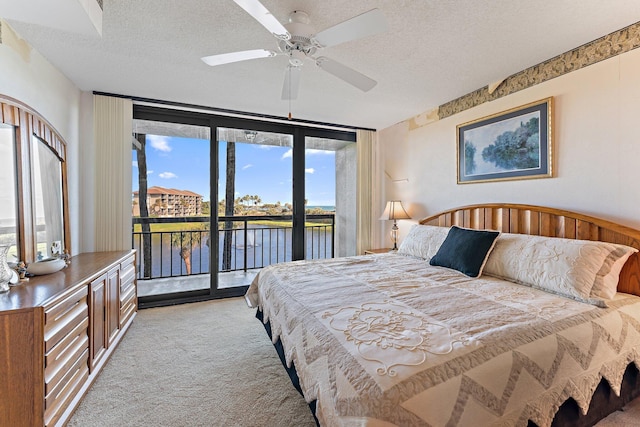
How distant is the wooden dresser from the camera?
1363mm

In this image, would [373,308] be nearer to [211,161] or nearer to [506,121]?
[506,121]

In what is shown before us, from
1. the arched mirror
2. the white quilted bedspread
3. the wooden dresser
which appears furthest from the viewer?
the arched mirror

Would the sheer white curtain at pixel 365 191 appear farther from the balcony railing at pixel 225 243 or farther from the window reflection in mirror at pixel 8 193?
the window reflection in mirror at pixel 8 193

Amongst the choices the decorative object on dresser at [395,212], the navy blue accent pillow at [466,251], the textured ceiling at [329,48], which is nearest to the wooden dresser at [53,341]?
the textured ceiling at [329,48]

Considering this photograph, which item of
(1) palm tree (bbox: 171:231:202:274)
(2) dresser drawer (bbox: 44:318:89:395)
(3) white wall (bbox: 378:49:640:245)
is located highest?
(3) white wall (bbox: 378:49:640:245)

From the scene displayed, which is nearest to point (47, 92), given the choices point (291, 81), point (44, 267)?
point (44, 267)

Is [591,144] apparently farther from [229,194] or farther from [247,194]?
[229,194]

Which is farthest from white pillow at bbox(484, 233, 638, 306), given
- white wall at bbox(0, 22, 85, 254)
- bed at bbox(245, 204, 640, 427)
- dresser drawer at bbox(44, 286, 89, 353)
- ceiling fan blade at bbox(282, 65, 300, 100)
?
white wall at bbox(0, 22, 85, 254)

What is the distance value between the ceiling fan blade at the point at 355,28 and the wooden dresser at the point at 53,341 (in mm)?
2091

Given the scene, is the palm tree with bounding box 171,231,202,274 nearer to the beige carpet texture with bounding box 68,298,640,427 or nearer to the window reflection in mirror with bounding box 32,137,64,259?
the beige carpet texture with bounding box 68,298,640,427

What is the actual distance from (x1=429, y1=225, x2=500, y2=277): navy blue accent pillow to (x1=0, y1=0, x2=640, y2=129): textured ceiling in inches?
58.8

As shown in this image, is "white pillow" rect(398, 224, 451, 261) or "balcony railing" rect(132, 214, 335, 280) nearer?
"white pillow" rect(398, 224, 451, 261)

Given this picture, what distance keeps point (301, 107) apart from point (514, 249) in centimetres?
274

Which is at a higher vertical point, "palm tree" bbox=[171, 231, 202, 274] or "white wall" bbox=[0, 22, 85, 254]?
"white wall" bbox=[0, 22, 85, 254]
